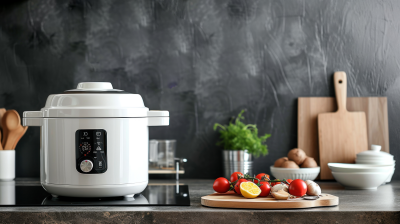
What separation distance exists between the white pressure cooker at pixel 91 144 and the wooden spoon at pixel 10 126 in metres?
0.56

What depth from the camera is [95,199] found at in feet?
3.42

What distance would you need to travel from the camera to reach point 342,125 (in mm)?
1547

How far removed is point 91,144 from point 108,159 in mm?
58

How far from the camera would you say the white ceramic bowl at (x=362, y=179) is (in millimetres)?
1230

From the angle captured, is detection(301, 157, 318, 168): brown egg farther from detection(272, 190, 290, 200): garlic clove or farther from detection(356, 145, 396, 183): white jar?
detection(272, 190, 290, 200): garlic clove

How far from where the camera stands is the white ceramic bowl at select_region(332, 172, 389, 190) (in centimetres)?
123

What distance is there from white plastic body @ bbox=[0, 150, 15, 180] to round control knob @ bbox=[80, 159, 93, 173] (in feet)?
2.07

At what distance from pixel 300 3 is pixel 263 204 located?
3.27 ft

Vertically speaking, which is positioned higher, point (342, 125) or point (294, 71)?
point (294, 71)

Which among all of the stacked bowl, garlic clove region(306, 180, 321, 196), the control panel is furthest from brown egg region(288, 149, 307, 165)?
the control panel

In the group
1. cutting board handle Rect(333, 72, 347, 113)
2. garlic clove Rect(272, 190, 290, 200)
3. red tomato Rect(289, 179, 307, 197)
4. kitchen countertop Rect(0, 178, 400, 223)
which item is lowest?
kitchen countertop Rect(0, 178, 400, 223)

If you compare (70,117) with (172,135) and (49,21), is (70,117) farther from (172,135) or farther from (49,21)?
(49,21)

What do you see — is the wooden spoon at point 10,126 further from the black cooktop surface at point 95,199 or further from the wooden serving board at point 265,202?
the wooden serving board at point 265,202

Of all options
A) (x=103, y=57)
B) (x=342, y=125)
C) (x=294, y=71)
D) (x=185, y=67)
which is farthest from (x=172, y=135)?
(x=342, y=125)
